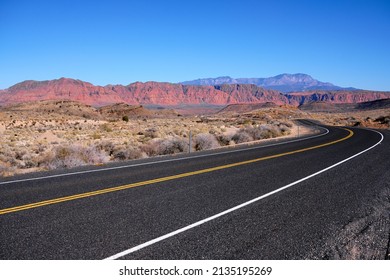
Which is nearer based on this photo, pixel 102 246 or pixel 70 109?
pixel 102 246

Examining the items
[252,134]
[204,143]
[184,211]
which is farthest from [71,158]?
[252,134]

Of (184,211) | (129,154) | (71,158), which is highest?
(71,158)

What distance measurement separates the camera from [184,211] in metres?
7.05

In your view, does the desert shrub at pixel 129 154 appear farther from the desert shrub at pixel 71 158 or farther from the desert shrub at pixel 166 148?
the desert shrub at pixel 71 158

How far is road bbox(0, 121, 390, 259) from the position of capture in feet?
17.3

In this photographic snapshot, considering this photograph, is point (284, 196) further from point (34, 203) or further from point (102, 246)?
point (34, 203)

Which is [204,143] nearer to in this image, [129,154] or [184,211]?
[129,154]

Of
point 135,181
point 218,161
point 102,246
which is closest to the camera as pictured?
point 102,246

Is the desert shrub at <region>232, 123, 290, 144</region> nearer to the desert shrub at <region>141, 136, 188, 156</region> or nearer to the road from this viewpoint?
the desert shrub at <region>141, 136, 188, 156</region>

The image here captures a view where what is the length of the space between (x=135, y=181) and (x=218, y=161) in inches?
194

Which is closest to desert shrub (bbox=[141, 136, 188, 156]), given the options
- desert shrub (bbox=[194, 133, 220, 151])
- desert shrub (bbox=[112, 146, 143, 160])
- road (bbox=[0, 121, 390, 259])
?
desert shrub (bbox=[112, 146, 143, 160])

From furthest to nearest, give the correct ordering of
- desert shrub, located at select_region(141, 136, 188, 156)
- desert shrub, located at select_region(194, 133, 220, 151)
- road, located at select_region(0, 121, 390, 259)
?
desert shrub, located at select_region(194, 133, 220, 151)
desert shrub, located at select_region(141, 136, 188, 156)
road, located at select_region(0, 121, 390, 259)
